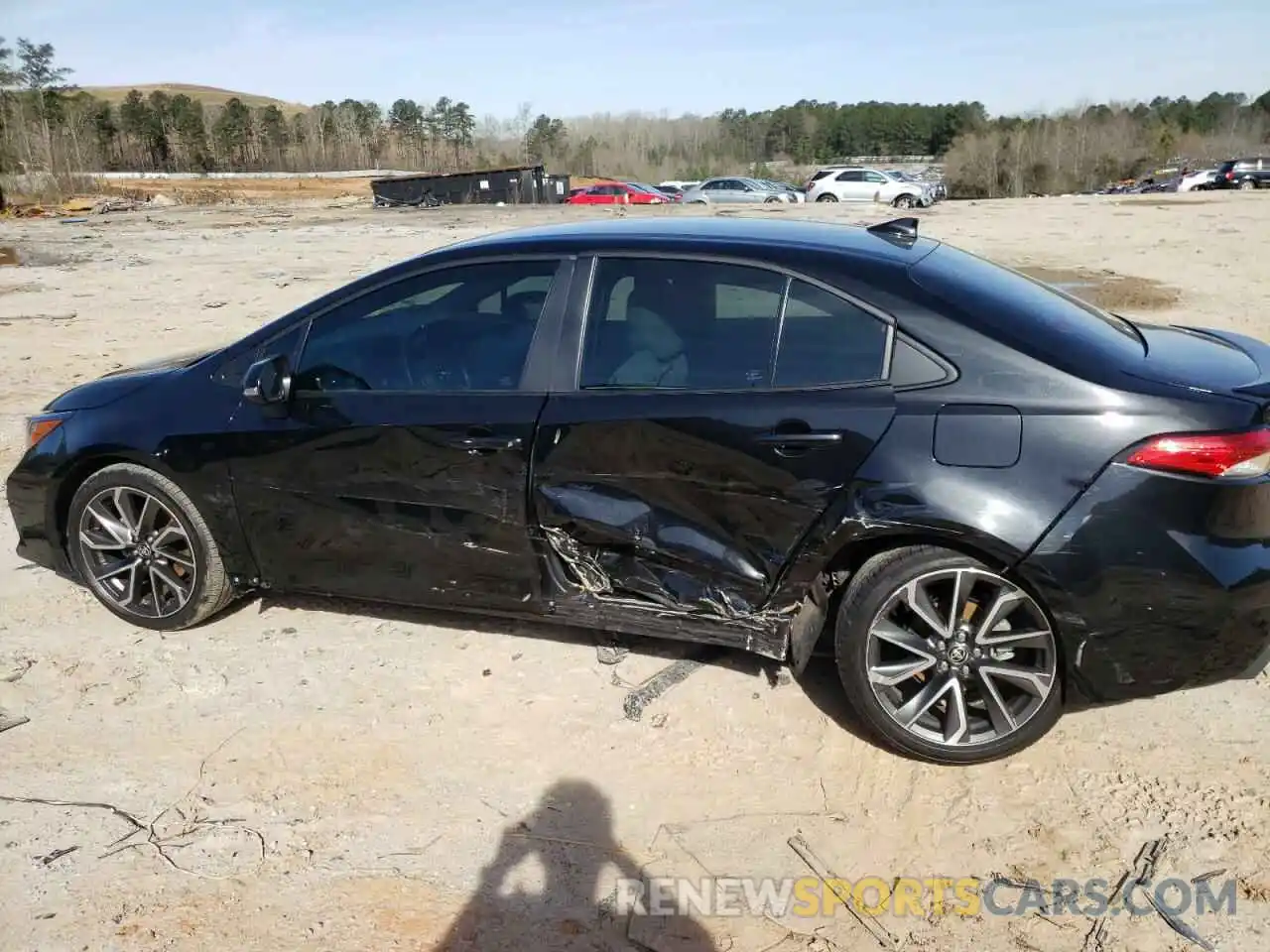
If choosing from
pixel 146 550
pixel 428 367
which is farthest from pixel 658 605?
pixel 146 550

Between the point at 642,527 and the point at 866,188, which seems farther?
the point at 866,188

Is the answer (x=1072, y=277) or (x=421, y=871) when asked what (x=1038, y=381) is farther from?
(x=1072, y=277)

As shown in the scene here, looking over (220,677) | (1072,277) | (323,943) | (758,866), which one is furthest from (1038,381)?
(1072,277)

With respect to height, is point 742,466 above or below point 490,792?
above

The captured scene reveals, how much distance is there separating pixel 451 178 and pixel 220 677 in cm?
3743

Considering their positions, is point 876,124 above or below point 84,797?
above

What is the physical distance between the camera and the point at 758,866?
2789 mm

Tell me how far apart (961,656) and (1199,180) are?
56667mm

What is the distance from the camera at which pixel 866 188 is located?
117 feet

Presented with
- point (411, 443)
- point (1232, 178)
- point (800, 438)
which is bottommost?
point (411, 443)

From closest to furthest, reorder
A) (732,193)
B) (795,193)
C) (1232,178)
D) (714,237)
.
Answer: (714,237)
(732,193)
(795,193)
(1232,178)

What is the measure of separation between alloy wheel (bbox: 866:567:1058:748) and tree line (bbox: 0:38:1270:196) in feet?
186

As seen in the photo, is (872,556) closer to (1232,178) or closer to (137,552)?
(137,552)

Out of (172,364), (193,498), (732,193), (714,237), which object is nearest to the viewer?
(714,237)
